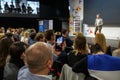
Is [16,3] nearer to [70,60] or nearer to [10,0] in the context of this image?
[10,0]

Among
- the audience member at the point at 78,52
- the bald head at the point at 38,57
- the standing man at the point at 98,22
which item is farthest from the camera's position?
the standing man at the point at 98,22

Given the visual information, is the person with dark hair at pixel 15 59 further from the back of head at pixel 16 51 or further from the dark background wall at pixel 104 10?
the dark background wall at pixel 104 10

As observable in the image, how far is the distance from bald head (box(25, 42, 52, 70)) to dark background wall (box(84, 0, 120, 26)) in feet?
43.8

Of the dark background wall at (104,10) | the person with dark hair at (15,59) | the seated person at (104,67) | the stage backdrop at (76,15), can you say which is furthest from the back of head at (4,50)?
the stage backdrop at (76,15)

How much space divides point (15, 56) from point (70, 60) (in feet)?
4.35

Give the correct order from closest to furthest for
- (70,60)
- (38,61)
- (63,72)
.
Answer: (38,61) < (63,72) < (70,60)

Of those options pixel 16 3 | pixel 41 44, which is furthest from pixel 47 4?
pixel 41 44

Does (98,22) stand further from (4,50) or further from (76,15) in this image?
(4,50)

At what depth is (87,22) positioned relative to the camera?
18453mm

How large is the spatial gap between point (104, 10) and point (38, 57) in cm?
1496

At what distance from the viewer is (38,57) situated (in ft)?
5.52

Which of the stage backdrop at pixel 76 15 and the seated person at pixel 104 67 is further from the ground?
the stage backdrop at pixel 76 15

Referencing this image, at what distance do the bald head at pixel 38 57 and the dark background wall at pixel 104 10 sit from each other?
13360 mm

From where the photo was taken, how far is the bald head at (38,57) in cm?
168
